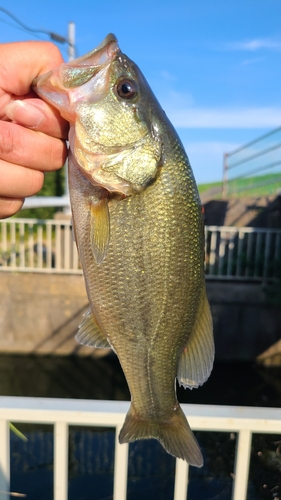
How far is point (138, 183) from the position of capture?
1.31 meters

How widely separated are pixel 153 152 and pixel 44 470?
14.1 ft

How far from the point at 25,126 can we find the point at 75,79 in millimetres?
225

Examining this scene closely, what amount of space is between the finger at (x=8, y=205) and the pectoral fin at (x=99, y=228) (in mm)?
293

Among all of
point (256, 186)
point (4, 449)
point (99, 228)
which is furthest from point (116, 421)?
point (256, 186)

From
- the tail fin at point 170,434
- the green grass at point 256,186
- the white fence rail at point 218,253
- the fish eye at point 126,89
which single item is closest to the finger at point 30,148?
the fish eye at point 126,89

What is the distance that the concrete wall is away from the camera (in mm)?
8227

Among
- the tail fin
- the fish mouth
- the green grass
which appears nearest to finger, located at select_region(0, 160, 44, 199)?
the fish mouth

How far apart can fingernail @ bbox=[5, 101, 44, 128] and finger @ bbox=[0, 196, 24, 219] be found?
0.92 feet

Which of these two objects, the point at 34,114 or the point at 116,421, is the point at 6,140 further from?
the point at 116,421

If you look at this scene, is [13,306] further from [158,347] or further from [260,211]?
[158,347]

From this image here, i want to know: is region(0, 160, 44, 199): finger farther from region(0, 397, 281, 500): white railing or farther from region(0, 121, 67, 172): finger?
region(0, 397, 281, 500): white railing

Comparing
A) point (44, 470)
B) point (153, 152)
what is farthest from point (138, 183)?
point (44, 470)

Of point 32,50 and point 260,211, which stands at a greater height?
point 260,211

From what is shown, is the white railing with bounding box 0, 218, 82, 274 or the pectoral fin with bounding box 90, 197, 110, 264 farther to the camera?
the white railing with bounding box 0, 218, 82, 274
